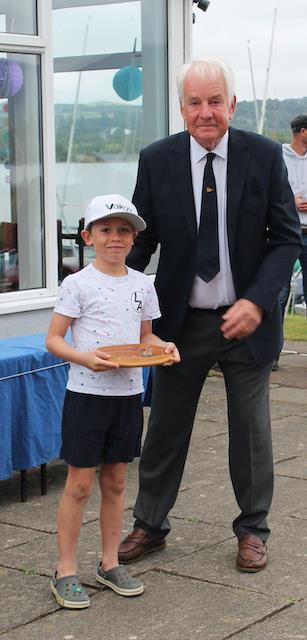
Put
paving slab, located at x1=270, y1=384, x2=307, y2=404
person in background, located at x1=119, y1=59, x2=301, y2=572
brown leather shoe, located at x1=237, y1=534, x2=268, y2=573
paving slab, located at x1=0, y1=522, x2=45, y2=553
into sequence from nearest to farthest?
person in background, located at x1=119, y1=59, x2=301, y2=572 < brown leather shoe, located at x1=237, y1=534, x2=268, y2=573 < paving slab, located at x1=0, y1=522, x2=45, y2=553 < paving slab, located at x1=270, y1=384, x2=307, y2=404

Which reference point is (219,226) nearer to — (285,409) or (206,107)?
(206,107)

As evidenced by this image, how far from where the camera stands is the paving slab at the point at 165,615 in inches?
165

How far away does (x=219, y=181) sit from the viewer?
15.4 ft

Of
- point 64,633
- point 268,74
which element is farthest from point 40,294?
point 268,74

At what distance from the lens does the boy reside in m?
4.35

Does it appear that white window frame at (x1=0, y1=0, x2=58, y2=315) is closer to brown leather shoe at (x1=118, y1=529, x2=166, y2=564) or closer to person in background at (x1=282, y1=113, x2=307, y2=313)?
person in background at (x1=282, y1=113, x2=307, y2=313)

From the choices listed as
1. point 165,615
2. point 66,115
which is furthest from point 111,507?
point 66,115

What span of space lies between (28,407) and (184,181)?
1.74 m

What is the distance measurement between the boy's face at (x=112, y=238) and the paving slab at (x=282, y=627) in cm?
139

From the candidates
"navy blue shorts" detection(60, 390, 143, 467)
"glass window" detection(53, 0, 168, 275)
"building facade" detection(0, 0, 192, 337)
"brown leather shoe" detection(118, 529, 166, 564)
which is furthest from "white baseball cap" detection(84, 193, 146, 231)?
"glass window" detection(53, 0, 168, 275)

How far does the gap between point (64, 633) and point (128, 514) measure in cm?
155

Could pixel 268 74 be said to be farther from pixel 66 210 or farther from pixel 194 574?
pixel 194 574

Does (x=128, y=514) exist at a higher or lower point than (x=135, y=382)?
lower

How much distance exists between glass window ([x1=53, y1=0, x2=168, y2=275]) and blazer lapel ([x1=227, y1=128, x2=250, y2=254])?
4217 millimetres
